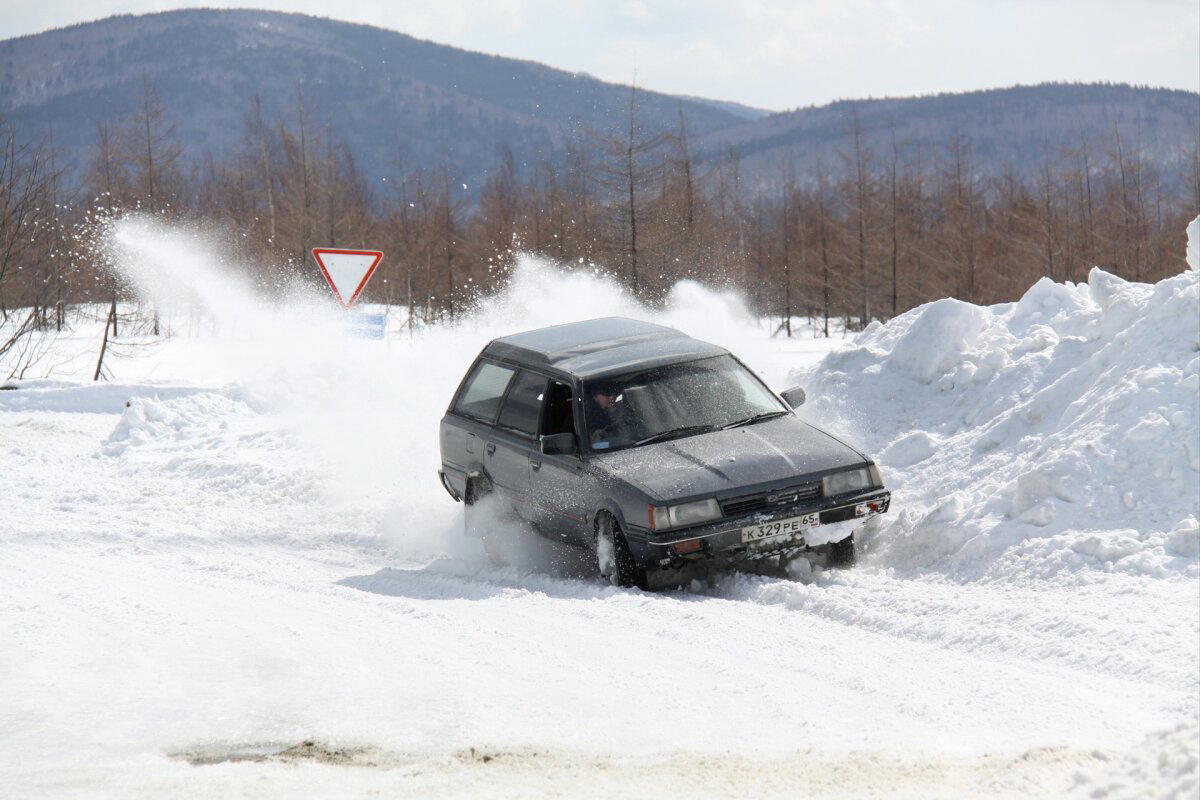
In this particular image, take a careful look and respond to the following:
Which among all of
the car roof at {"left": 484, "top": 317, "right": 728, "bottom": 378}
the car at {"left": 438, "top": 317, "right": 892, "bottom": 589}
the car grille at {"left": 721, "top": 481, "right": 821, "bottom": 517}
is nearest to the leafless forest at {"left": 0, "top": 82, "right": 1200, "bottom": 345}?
the car roof at {"left": 484, "top": 317, "right": 728, "bottom": 378}

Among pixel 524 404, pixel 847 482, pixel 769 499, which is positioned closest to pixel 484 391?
pixel 524 404

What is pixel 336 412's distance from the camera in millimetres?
15875

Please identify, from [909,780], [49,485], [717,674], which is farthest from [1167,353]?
[49,485]

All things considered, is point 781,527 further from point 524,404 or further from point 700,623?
point 524,404

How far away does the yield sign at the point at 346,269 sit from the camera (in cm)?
1639

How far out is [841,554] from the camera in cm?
801

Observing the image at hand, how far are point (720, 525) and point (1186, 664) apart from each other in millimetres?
2737

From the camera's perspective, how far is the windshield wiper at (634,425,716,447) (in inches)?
321

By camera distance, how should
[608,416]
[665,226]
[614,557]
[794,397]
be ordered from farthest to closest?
1. [665,226]
2. [794,397]
3. [608,416]
4. [614,557]

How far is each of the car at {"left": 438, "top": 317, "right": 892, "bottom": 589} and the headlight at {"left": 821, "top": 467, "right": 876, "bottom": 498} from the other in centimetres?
1

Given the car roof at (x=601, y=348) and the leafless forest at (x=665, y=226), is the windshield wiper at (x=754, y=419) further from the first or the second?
the leafless forest at (x=665, y=226)

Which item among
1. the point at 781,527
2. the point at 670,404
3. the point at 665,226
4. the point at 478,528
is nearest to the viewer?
the point at 781,527

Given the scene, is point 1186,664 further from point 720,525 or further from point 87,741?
point 87,741

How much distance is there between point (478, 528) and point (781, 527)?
9.14 feet
